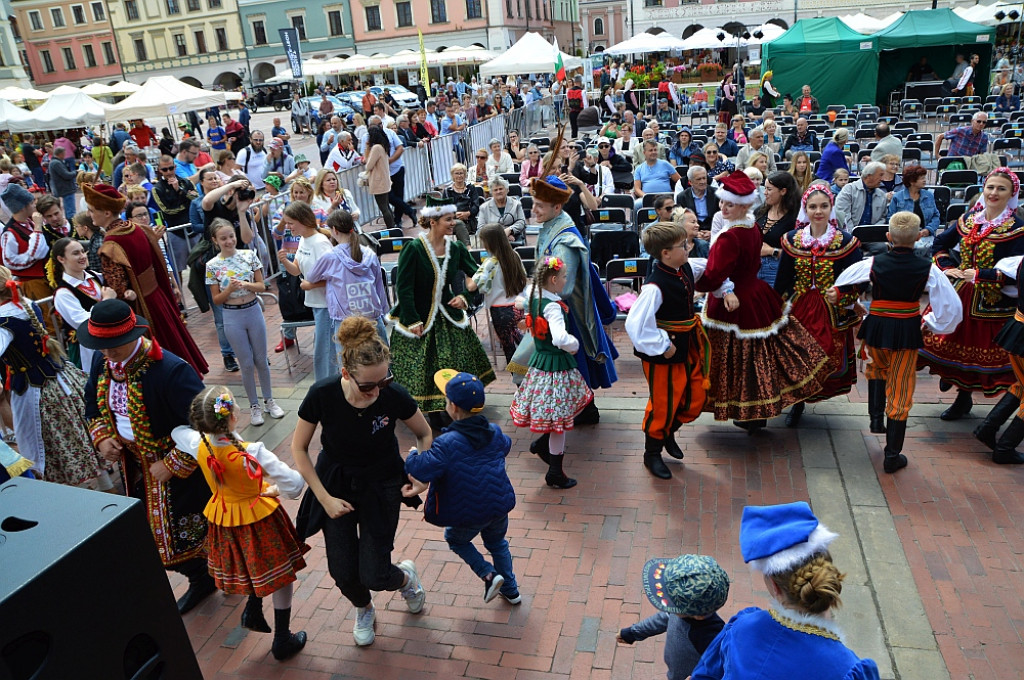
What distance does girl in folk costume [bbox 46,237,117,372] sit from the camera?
576 centimetres

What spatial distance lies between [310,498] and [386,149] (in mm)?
9544

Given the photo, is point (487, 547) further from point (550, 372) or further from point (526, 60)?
point (526, 60)

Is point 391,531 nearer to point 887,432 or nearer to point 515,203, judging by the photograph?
point 887,432

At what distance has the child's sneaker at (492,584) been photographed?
4.10 m

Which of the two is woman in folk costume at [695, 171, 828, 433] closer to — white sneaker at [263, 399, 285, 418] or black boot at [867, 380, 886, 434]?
black boot at [867, 380, 886, 434]

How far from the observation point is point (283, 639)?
396cm

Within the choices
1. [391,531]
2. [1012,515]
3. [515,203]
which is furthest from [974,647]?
[515,203]

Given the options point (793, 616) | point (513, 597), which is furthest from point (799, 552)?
point (513, 597)

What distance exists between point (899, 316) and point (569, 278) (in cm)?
222

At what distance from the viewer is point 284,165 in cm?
1244

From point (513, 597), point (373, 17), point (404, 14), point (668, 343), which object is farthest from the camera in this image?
point (373, 17)

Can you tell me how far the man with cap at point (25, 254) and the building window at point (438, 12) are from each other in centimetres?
6146

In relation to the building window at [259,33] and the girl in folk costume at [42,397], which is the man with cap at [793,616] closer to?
the girl in folk costume at [42,397]

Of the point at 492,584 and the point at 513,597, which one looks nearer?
the point at 492,584
